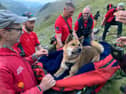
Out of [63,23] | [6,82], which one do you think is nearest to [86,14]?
[63,23]

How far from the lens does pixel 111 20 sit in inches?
286

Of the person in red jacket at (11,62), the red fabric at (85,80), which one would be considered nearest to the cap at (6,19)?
the person in red jacket at (11,62)

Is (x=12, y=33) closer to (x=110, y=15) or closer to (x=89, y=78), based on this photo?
(x=89, y=78)

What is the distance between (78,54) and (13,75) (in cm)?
205

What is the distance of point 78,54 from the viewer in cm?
355

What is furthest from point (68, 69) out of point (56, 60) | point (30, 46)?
point (30, 46)

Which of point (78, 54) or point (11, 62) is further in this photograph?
point (78, 54)

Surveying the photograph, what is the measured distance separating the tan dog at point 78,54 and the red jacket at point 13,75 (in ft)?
3.92

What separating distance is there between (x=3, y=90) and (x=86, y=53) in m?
2.35

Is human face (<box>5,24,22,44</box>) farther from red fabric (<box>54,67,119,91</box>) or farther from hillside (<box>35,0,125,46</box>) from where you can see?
hillside (<box>35,0,125,46</box>)

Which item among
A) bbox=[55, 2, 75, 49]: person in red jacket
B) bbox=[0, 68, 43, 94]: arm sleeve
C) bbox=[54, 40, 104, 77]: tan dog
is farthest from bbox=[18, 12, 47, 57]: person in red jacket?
bbox=[0, 68, 43, 94]: arm sleeve

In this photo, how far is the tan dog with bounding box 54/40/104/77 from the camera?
326 centimetres

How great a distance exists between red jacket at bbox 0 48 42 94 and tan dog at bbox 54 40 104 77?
1.19 m

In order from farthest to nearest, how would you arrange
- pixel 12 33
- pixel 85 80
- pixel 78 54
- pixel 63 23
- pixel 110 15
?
pixel 110 15 → pixel 63 23 → pixel 78 54 → pixel 85 80 → pixel 12 33
